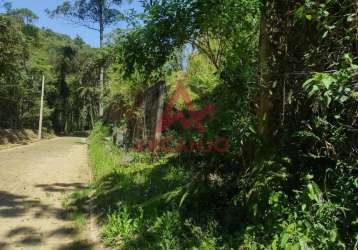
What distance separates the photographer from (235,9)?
4012 mm

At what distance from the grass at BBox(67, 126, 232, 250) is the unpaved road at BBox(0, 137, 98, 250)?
0.41 m

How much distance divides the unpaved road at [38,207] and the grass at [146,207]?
1.35 ft

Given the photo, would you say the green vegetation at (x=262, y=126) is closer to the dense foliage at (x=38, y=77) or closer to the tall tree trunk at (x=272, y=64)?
the tall tree trunk at (x=272, y=64)

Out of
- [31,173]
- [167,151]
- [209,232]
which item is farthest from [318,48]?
[31,173]

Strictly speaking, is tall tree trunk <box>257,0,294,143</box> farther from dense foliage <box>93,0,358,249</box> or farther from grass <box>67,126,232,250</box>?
grass <box>67,126,232,250</box>

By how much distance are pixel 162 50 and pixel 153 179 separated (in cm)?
323

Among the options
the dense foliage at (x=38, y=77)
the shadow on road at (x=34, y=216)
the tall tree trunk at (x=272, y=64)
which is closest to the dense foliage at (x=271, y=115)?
the tall tree trunk at (x=272, y=64)

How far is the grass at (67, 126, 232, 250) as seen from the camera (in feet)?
15.2

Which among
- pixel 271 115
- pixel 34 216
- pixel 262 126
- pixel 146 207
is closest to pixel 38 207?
pixel 34 216

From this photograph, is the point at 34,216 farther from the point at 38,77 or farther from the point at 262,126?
the point at 38,77

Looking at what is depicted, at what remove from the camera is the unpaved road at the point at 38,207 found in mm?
5473

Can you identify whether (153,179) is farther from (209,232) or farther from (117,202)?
(209,232)

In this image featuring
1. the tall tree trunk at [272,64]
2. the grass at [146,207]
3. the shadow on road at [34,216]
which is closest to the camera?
the tall tree trunk at [272,64]

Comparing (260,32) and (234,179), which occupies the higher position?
(260,32)
